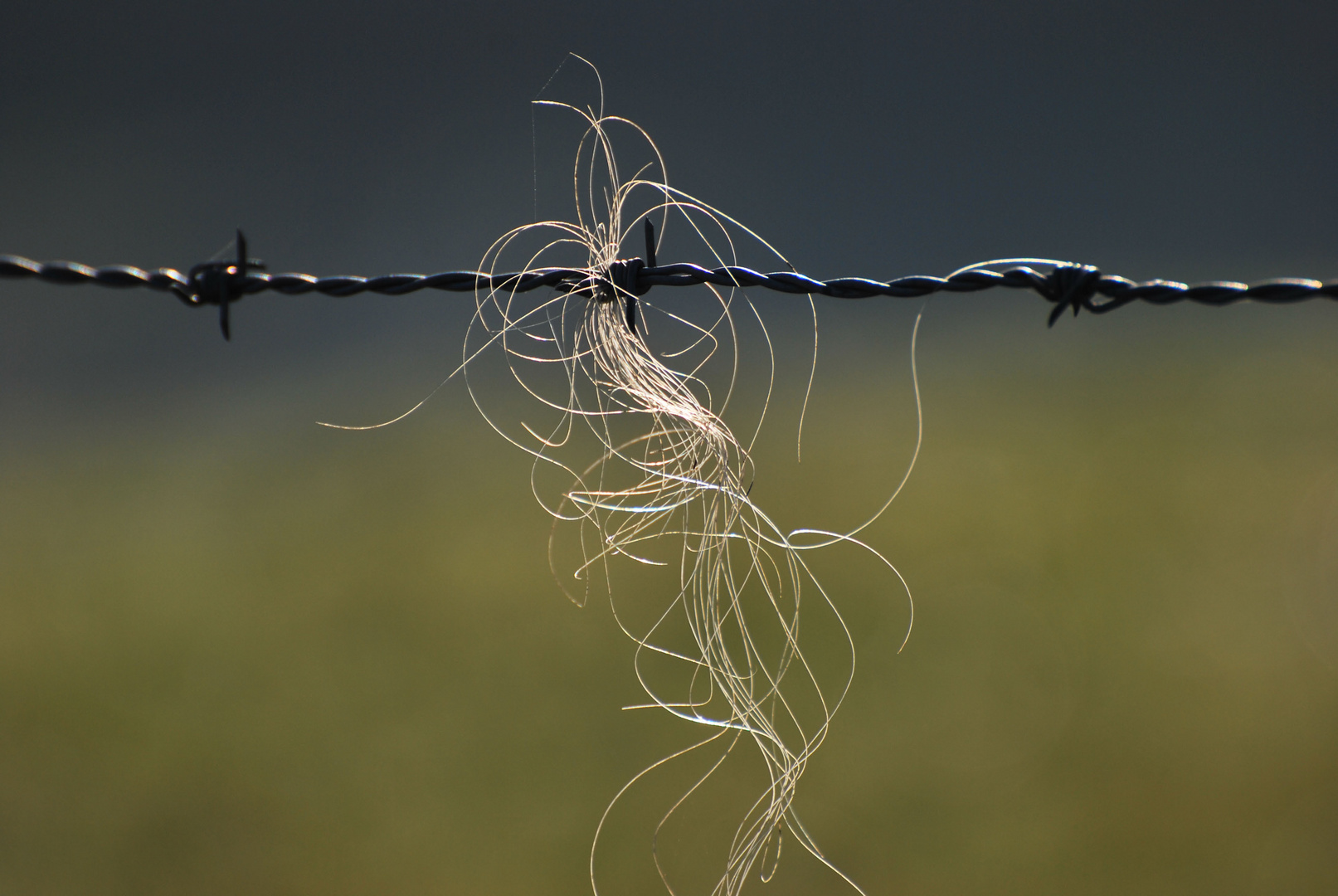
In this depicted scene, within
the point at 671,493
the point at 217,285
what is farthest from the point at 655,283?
the point at 217,285

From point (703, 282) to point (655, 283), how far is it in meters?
0.04

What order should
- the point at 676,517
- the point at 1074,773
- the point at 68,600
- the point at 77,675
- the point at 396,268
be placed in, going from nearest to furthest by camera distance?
the point at 676,517 → the point at 1074,773 → the point at 77,675 → the point at 68,600 → the point at 396,268

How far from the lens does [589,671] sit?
170 cm

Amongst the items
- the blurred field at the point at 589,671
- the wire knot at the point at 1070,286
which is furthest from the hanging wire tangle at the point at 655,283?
the blurred field at the point at 589,671

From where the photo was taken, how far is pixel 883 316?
2.84 meters

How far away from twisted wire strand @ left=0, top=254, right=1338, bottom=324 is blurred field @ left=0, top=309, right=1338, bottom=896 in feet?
3.48

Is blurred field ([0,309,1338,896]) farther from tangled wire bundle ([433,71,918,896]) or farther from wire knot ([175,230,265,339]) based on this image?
wire knot ([175,230,265,339])

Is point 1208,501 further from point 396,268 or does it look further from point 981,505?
point 396,268

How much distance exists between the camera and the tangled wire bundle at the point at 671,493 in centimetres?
67

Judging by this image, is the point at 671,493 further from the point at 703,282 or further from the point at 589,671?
the point at 589,671

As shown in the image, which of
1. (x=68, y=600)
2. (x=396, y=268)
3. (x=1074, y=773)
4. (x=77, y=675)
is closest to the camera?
(x=1074, y=773)

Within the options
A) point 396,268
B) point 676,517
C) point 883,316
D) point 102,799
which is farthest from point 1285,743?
point 396,268

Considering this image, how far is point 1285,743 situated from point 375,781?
173 centimetres

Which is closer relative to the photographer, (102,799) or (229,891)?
(229,891)
